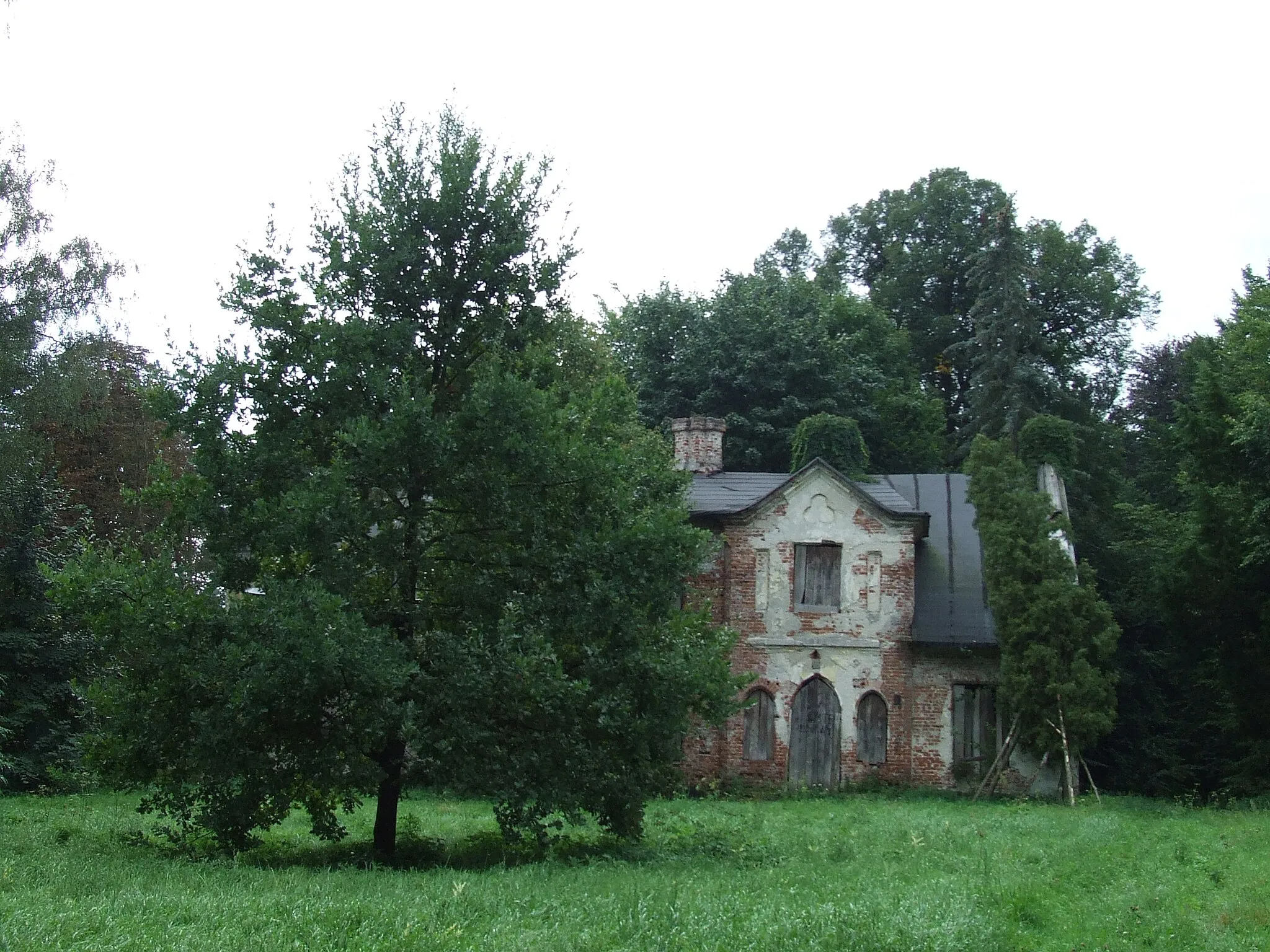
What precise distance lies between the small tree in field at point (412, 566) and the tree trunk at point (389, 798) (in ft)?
0.15

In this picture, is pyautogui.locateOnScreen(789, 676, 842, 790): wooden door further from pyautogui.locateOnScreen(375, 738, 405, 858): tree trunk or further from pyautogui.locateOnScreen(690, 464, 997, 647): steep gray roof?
pyautogui.locateOnScreen(375, 738, 405, 858): tree trunk

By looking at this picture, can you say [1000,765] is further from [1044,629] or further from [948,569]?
Answer: [948,569]

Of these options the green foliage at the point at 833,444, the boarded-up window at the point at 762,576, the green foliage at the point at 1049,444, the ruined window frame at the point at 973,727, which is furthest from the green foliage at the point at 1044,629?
the green foliage at the point at 833,444

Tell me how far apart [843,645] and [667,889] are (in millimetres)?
16128

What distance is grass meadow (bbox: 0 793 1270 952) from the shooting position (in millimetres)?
9180

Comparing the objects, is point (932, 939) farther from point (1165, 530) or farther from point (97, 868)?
point (1165, 530)

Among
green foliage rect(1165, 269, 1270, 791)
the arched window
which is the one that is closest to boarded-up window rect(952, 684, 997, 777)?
the arched window

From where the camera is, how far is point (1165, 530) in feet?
106

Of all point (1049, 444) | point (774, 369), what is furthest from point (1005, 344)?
point (1049, 444)

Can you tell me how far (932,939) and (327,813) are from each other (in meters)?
7.12

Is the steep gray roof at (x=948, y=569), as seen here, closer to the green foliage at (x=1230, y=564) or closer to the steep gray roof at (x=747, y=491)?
the steep gray roof at (x=747, y=491)

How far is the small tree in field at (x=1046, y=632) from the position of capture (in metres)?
24.1

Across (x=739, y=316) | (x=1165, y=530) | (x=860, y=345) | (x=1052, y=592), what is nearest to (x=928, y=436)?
(x=860, y=345)

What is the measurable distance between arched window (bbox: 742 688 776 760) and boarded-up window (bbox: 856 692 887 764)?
1.71 m
